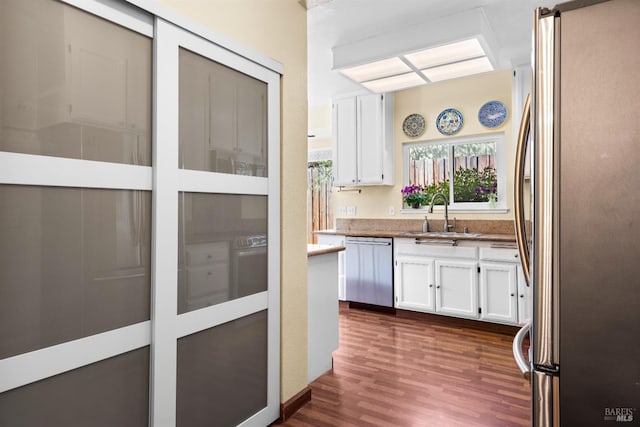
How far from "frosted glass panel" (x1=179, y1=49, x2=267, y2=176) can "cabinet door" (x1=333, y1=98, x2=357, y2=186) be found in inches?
109

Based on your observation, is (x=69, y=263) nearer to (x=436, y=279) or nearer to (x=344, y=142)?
(x=436, y=279)

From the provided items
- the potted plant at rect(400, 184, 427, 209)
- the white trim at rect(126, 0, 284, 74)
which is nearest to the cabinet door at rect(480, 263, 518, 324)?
the potted plant at rect(400, 184, 427, 209)

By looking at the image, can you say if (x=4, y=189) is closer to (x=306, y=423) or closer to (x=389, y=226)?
(x=306, y=423)

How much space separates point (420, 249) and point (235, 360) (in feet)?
8.45

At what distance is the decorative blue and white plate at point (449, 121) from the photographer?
436cm

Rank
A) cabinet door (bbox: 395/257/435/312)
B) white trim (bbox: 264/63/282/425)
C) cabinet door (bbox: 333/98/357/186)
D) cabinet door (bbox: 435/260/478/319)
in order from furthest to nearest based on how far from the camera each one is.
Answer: cabinet door (bbox: 333/98/357/186) < cabinet door (bbox: 395/257/435/312) < cabinet door (bbox: 435/260/478/319) < white trim (bbox: 264/63/282/425)

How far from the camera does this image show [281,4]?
6.93 ft

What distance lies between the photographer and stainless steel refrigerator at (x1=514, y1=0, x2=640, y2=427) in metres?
0.97

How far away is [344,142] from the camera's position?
4727mm

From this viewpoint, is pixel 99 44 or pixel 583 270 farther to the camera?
pixel 99 44

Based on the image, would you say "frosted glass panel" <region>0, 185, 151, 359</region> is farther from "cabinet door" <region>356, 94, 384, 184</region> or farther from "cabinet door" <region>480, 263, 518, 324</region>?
"cabinet door" <region>356, 94, 384, 184</region>

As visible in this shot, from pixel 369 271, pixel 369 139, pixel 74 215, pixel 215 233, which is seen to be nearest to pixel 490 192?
pixel 369 139

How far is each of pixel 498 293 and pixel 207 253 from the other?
2.86 m

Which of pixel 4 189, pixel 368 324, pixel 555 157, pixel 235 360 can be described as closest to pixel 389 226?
pixel 368 324
